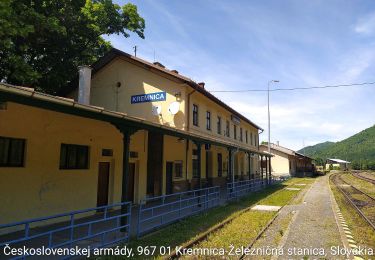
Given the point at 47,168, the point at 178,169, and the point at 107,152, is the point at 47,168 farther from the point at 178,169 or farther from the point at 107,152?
the point at 178,169

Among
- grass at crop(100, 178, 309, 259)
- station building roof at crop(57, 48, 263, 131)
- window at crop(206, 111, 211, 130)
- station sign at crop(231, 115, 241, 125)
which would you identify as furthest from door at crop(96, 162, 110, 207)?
station sign at crop(231, 115, 241, 125)

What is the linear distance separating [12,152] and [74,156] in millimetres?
2245

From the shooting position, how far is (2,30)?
11.8 metres

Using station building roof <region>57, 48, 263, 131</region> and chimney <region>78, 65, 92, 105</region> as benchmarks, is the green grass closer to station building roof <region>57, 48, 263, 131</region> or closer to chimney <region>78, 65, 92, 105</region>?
station building roof <region>57, 48, 263, 131</region>

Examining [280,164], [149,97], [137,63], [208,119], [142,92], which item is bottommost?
[280,164]

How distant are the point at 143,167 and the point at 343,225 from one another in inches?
322

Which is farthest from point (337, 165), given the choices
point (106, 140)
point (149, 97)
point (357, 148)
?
point (106, 140)

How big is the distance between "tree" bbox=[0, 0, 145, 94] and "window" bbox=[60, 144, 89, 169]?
5.45 metres

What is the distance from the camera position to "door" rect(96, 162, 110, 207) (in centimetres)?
1194

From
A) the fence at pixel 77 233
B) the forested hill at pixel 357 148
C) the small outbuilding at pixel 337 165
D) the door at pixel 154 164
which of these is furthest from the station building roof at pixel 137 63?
the forested hill at pixel 357 148

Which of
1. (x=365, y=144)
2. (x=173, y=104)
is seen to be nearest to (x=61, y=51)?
(x=173, y=104)

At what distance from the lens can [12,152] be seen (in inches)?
344

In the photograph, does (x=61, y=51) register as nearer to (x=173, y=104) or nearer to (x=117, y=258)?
(x=173, y=104)

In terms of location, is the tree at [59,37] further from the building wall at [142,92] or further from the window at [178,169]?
the window at [178,169]
